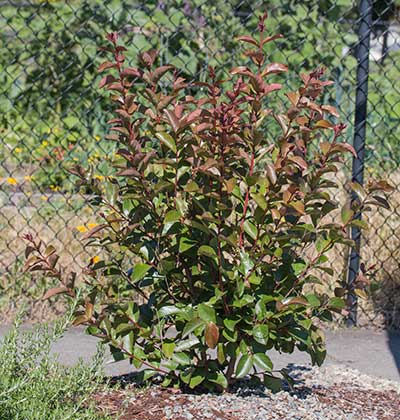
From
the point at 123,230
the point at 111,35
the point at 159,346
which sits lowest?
the point at 159,346

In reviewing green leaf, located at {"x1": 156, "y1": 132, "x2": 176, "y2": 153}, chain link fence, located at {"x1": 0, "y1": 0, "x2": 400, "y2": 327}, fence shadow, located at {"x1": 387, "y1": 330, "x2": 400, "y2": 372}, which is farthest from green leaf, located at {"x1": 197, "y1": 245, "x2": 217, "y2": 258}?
chain link fence, located at {"x1": 0, "y1": 0, "x2": 400, "y2": 327}

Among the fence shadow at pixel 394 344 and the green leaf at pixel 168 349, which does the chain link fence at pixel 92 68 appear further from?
the green leaf at pixel 168 349

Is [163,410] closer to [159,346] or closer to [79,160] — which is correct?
[159,346]

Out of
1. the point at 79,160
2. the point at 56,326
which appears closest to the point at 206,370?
the point at 56,326

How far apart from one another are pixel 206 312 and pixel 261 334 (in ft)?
0.66

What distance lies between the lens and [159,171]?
2.89m

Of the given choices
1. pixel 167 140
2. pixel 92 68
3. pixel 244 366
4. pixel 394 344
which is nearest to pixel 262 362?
pixel 244 366

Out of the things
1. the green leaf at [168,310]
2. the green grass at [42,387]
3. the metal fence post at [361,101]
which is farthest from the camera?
the metal fence post at [361,101]

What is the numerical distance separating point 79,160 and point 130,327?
12.1 ft

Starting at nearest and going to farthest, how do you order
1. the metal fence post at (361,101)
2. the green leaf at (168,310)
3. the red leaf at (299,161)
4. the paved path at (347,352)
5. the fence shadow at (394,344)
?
the red leaf at (299,161), the green leaf at (168,310), the paved path at (347,352), the fence shadow at (394,344), the metal fence post at (361,101)

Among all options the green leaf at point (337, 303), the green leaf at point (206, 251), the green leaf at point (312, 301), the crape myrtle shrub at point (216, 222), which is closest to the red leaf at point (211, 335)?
the crape myrtle shrub at point (216, 222)

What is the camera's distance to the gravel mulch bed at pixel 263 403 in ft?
9.53

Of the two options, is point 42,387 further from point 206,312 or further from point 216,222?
point 216,222

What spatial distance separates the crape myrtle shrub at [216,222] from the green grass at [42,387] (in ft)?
0.67
